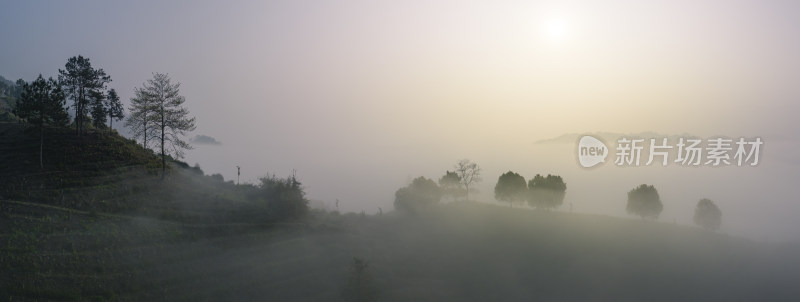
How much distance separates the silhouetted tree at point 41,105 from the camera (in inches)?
2056

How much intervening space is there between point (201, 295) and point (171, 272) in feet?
13.1

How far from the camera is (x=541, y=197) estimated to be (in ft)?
261

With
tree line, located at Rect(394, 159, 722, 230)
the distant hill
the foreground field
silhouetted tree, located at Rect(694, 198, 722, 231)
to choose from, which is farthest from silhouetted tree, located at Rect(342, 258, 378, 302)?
silhouetted tree, located at Rect(694, 198, 722, 231)

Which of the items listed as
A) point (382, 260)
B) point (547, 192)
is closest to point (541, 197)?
point (547, 192)

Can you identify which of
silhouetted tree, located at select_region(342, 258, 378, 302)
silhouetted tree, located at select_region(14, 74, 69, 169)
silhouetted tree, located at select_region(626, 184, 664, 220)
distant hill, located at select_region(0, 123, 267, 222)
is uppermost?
silhouetted tree, located at select_region(14, 74, 69, 169)

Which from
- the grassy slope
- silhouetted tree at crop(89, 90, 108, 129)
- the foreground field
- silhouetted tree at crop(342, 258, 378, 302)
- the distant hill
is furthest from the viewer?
silhouetted tree at crop(89, 90, 108, 129)

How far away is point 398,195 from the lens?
274ft

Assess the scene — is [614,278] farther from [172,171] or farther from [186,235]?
[172,171]

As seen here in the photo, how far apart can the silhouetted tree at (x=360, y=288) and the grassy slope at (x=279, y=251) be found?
1314 mm

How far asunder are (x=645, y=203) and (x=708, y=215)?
14.0m

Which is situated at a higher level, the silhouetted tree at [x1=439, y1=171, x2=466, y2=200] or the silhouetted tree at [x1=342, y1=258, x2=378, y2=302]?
the silhouetted tree at [x1=439, y1=171, x2=466, y2=200]

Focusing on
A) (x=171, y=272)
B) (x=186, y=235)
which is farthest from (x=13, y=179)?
(x=171, y=272)

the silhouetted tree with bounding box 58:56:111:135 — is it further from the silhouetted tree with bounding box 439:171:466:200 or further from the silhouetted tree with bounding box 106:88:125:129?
the silhouetted tree with bounding box 439:171:466:200

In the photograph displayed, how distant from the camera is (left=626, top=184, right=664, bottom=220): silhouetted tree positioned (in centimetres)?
7669
